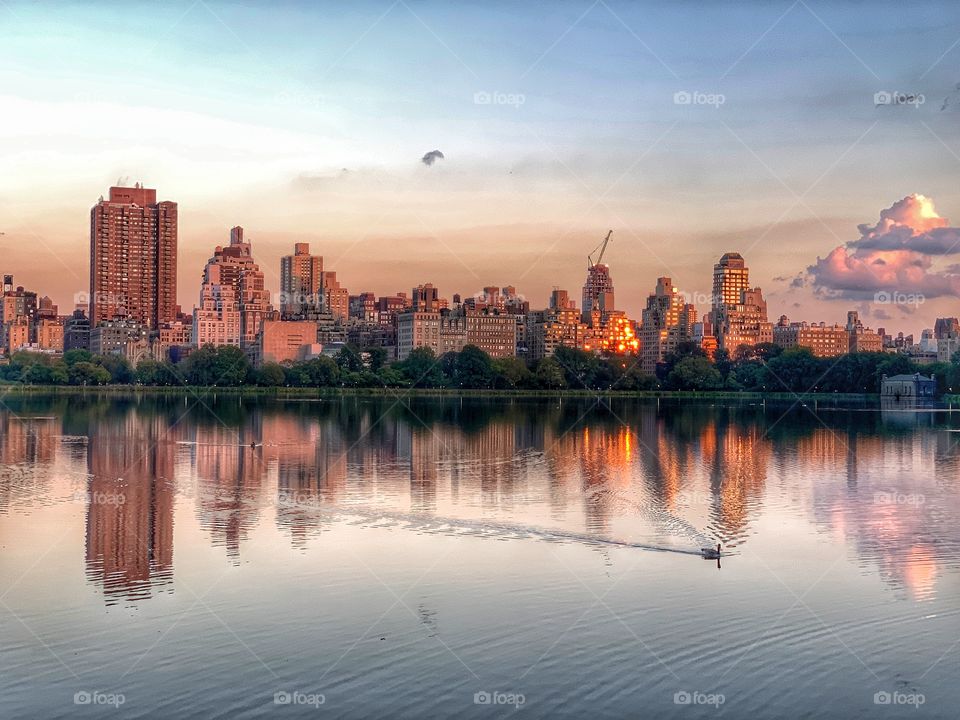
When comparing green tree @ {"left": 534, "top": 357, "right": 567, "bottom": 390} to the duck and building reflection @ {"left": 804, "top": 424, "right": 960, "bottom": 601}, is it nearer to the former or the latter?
building reflection @ {"left": 804, "top": 424, "right": 960, "bottom": 601}

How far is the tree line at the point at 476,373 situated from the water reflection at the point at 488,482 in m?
82.5

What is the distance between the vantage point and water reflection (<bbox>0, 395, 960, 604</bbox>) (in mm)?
22703

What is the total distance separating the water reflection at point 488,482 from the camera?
74.5ft

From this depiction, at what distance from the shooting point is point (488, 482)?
32.4 m

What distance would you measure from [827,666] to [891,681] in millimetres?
819

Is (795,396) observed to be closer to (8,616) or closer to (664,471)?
(664,471)

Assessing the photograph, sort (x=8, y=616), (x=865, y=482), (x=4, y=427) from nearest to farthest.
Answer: (x=8, y=616), (x=865, y=482), (x=4, y=427)

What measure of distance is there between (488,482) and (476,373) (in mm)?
109362

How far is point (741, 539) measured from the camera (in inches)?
916

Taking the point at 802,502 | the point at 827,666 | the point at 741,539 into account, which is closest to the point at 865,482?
the point at 802,502

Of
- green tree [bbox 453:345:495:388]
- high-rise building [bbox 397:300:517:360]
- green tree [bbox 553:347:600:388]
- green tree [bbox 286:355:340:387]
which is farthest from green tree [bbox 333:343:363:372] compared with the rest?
high-rise building [bbox 397:300:517:360]

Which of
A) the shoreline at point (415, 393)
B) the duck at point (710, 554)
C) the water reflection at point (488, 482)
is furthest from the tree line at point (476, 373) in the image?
the duck at point (710, 554)

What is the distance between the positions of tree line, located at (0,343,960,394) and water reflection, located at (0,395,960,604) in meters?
82.5

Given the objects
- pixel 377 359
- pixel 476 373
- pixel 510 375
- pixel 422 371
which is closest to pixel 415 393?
pixel 476 373
